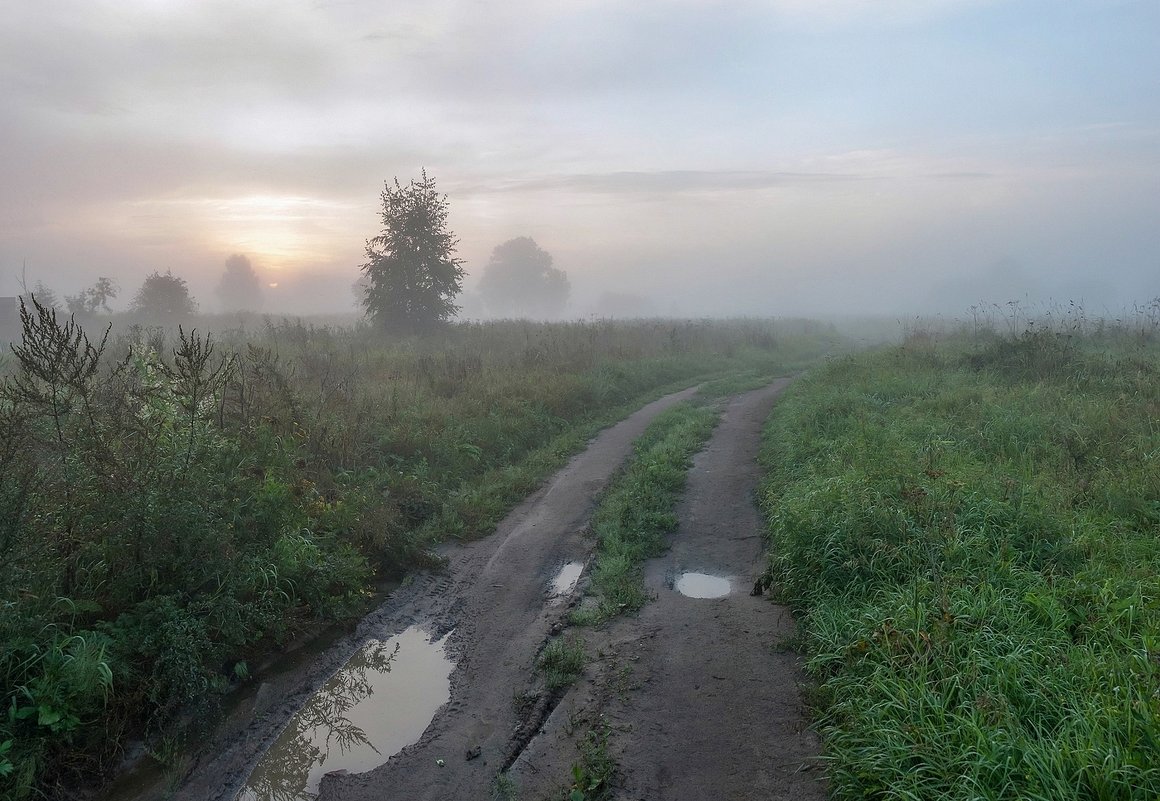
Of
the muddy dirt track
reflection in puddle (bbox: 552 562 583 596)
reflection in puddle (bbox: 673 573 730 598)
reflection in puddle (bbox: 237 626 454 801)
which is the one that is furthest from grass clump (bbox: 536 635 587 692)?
reflection in puddle (bbox: 673 573 730 598)

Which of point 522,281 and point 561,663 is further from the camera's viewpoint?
point 522,281

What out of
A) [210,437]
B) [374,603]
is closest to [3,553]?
[210,437]

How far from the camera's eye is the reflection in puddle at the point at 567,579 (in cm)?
682

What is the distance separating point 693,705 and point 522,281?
89.0m

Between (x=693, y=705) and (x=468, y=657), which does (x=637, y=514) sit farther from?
(x=693, y=705)

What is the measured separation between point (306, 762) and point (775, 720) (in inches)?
129

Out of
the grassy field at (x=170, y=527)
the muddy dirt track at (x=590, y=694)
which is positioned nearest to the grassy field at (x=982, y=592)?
the muddy dirt track at (x=590, y=694)

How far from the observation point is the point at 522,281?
299 feet

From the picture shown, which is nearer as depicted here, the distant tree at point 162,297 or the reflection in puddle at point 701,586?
the reflection in puddle at point 701,586

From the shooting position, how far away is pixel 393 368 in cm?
1675

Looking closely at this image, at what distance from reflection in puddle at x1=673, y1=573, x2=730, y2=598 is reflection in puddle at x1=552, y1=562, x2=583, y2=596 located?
1.11 metres

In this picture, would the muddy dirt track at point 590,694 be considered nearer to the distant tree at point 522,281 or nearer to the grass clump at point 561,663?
the grass clump at point 561,663

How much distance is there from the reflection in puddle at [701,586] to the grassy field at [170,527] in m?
3.04

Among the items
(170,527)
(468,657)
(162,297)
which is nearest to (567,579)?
(468,657)
